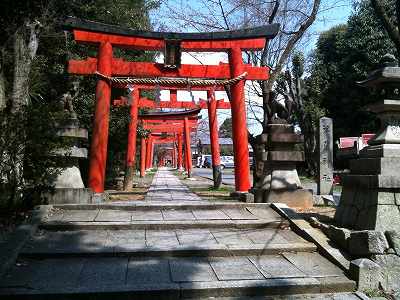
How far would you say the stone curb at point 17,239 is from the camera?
4598mm

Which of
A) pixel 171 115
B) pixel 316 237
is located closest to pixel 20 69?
pixel 316 237

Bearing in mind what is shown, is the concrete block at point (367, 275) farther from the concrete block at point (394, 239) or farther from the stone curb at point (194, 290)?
the concrete block at point (394, 239)

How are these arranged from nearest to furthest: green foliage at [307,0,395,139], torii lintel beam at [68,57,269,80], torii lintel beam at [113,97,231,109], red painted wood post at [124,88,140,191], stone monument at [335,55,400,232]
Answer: stone monument at [335,55,400,232] < torii lintel beam at [68,57,269,80] < red painted wood post at [124,88,140,191] < torii lintel beam at [113,97,231,109] < green foliage at [307,0,395,139]

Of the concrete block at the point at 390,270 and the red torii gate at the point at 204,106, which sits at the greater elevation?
the red torii gate at the point at 204,106

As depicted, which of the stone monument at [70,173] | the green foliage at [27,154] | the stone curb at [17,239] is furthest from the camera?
the stone monument at [70,173]

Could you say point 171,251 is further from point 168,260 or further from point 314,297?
point 314,297

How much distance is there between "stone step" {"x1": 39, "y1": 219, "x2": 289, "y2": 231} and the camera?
6164 millimetres

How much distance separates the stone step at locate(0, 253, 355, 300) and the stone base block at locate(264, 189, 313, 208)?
3.12 meters

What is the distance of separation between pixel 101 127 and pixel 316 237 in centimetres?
644

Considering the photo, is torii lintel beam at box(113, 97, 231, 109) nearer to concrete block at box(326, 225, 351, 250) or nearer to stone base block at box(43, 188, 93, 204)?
stone base block at box(43, 188, 93, 204)

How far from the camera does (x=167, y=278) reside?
461 centimetres

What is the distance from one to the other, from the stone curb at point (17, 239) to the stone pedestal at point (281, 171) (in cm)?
424

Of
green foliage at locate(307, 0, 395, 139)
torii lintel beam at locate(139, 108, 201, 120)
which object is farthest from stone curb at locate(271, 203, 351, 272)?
green foliage at locate(307, 0, 395, 139)

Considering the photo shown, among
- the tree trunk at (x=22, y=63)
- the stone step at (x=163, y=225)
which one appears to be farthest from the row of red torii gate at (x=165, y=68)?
the stone step at (x=163, y=225)
